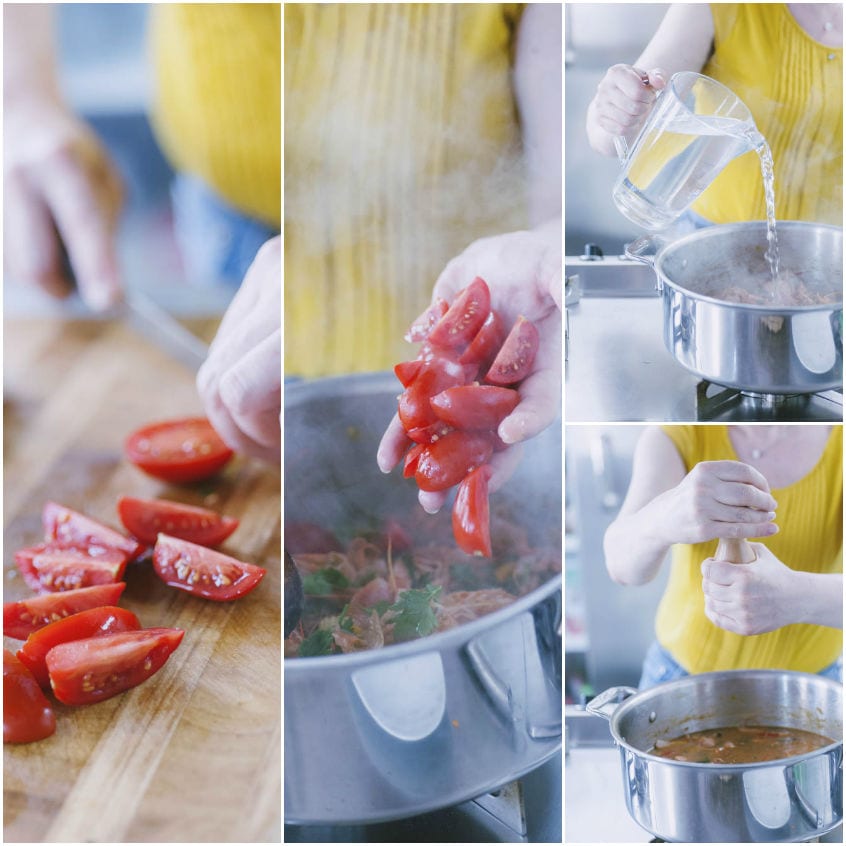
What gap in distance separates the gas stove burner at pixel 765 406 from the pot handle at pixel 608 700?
376 mm

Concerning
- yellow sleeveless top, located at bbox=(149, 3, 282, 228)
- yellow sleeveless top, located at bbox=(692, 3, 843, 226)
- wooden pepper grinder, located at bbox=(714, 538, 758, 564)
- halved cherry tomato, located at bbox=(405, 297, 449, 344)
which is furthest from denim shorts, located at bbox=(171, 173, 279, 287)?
wooden pepper grinder, located at bbox=(714, 538, 758, 564)

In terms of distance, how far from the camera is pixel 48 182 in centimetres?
175

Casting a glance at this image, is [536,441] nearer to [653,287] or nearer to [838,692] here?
[653,287]

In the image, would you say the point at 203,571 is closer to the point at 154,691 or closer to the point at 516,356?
the point at 154,691

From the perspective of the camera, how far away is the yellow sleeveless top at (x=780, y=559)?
137cm

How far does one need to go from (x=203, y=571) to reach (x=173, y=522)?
13 cm

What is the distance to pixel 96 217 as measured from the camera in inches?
69.4

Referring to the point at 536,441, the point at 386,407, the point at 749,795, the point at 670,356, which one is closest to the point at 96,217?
the point at 386,407

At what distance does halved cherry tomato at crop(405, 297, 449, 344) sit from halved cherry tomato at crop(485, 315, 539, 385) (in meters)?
0.10

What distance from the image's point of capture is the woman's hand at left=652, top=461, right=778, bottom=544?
4.40 feet

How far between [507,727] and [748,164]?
0.79 m

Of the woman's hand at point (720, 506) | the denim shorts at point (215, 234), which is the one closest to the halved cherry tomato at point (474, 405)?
the woman's hand at point (720, 506)

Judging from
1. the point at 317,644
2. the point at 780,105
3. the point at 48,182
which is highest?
the point at 780,105

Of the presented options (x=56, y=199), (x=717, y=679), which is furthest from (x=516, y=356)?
(x=56, y=199)
